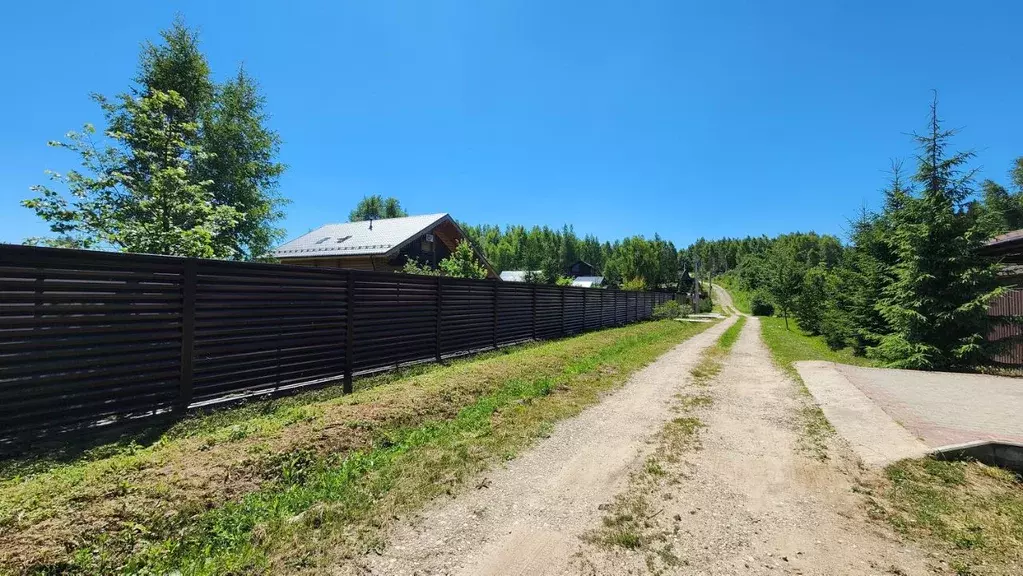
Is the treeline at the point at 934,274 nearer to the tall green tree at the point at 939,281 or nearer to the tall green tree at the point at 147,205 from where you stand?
the tall green tree at the point at 939,281

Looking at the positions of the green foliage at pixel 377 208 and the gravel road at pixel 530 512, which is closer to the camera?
the gravel road at pixel 530 512

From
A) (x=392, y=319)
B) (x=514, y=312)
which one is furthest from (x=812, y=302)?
(x=392, y=319)

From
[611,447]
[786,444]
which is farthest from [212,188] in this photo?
[786,444]

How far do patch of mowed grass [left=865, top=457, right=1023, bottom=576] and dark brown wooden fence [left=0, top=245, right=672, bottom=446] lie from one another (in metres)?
6.22

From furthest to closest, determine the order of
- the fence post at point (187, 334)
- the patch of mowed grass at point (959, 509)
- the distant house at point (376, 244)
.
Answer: the distant house at point (376, 244) → the fence post at point (187, 334) → the patch of mowed grass at point (959, 509)

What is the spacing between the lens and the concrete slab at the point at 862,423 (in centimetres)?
427

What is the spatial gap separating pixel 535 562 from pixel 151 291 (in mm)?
4542

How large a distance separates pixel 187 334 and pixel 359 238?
61.7 ft

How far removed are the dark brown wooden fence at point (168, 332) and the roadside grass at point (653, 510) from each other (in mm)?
4410

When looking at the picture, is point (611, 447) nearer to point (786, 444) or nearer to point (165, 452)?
point (786, 444)

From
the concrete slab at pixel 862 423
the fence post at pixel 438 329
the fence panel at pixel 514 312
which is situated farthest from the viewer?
the fence panel at pixel 514 312

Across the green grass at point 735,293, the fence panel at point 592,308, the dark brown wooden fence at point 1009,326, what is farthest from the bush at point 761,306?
the dark brown wooden fence at point 1009,326

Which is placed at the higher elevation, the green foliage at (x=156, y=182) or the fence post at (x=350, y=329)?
the green foliage at (x=156, y=182)

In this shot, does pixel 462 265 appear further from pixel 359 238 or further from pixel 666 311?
pixel 666 311
